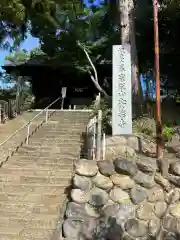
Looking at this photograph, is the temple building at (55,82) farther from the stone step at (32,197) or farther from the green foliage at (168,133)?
the stone step at (32,197)

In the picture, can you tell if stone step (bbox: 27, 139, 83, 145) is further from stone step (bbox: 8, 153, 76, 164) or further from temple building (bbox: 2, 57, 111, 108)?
temple building (bbox: 2, 57, 111, 108)

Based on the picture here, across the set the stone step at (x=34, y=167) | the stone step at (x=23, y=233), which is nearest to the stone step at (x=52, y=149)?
the stone step at (x=34, y=167)

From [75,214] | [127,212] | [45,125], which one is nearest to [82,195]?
[75,214]

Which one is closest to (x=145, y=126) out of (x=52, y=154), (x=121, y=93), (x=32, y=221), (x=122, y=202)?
(x=121, y=93)

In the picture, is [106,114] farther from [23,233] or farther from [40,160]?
[23,233]

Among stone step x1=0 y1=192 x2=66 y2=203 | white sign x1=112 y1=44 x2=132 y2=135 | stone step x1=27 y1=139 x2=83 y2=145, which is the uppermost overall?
white sign x1=112 y1=44 x2=132 y2=135

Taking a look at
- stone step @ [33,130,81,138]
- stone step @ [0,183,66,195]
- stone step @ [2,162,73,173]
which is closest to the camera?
stone step @ [0,183,66,195]

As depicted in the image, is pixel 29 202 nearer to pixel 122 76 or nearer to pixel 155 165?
pixel 155 165

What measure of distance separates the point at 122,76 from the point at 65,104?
13.0 m

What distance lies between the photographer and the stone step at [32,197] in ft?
25.4

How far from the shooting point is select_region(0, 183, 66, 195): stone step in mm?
8148

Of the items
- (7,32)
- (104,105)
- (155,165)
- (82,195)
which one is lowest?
(82,195)

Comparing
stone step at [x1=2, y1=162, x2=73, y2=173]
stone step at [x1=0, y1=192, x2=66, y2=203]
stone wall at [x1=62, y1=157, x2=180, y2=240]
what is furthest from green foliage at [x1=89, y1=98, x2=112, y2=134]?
stone step at [x1=0, y1=192, x2=66, y2=203]

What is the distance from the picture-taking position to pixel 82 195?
7.66 meters
